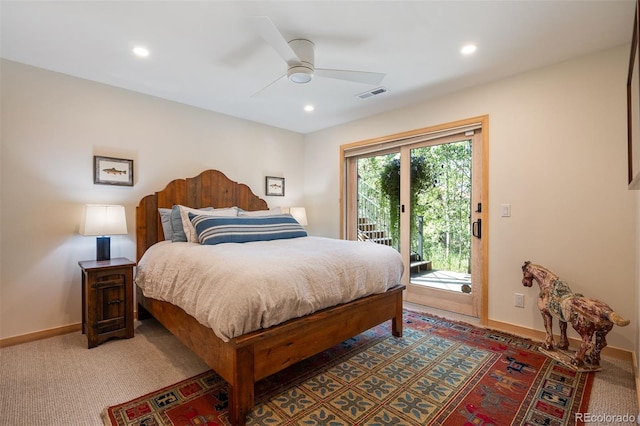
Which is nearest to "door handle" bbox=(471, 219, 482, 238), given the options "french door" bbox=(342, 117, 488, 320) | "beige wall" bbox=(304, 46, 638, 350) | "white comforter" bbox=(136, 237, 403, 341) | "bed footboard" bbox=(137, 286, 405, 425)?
"french door" bbox=(342, 117, 488, 320)

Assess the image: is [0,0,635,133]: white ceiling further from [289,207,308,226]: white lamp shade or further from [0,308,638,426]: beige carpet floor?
[0,308,638,426]: beige carpet floor

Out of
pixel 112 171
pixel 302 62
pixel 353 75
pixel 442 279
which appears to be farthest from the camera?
pixel 442 279

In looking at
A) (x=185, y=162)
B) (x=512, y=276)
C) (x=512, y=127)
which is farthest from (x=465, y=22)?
(x=185, y=162)

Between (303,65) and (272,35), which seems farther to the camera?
(303,65)

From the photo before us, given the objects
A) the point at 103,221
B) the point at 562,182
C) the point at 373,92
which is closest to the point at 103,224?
the point at 103,221

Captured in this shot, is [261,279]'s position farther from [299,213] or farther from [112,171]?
[299,213]

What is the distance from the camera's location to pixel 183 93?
10.9ft

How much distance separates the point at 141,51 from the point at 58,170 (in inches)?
54.5

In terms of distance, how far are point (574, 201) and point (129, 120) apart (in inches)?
170

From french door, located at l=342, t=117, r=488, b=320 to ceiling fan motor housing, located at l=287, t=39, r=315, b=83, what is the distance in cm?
178

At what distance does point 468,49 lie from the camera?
7.86 feet

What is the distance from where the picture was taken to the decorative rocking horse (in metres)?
1.98

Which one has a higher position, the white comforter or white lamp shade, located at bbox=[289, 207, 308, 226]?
white lamp shade, located at bbox=[289, 207, 308, 226]

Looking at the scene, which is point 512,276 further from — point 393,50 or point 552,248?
point 393,50
